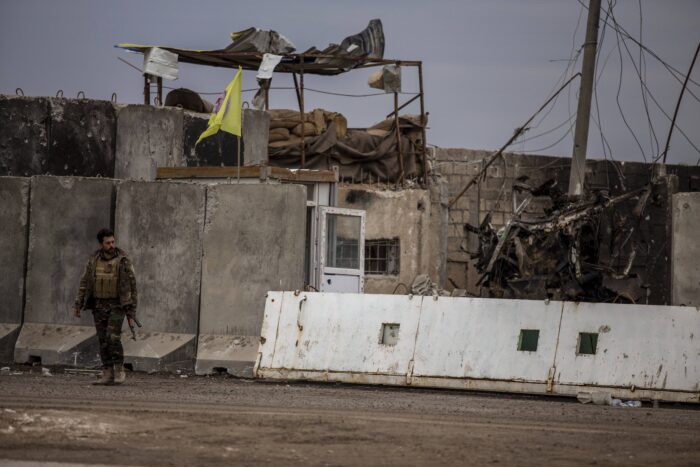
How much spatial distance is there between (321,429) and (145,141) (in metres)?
14.8

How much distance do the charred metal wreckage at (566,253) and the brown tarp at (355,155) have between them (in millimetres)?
11145

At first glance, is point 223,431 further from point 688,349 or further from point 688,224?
point 688,224

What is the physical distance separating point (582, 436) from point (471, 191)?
19.3 metres

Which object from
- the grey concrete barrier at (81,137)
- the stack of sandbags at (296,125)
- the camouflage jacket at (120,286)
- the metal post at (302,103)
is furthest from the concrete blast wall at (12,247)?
the stack of sandbags at (296,125)

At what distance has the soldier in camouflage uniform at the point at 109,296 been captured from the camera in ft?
48.8

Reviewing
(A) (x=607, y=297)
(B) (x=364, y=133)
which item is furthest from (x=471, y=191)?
(A) (x=607, y=297)

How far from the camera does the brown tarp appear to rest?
28.0 meters

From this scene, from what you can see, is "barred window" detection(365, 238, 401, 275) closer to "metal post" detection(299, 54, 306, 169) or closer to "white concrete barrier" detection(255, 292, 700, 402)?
"metal post" detection(299, 54, 306, 169)

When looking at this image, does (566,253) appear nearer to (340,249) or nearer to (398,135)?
(340,249)

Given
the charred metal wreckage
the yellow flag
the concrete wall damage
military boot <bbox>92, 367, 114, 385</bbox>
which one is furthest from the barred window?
military boot <bbox>92, 367, 114, 385</bbox>

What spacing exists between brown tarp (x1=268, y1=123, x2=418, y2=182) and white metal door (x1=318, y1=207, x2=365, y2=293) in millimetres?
7027

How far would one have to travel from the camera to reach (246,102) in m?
26.4

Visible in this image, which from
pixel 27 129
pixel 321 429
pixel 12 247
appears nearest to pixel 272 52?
pixel 27 129

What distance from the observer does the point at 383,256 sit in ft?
91.6
